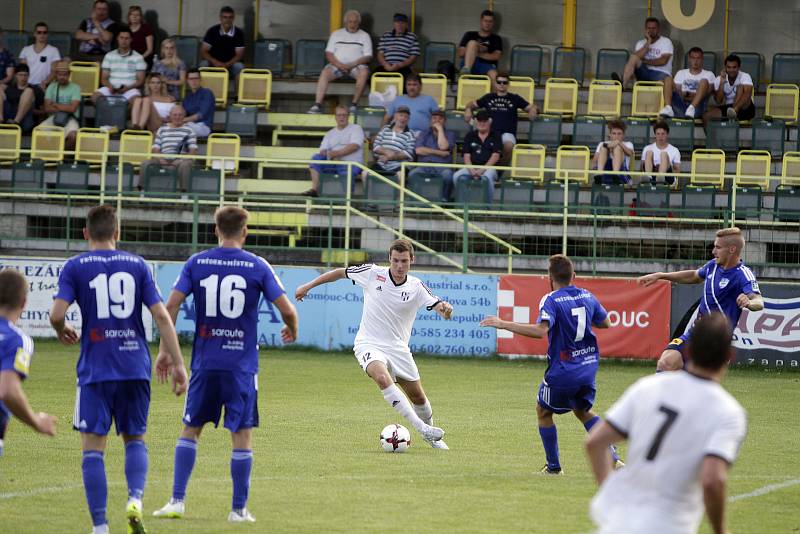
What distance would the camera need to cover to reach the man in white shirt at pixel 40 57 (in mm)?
25828

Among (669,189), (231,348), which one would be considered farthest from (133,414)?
(669,189)

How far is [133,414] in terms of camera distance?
23.5 feet

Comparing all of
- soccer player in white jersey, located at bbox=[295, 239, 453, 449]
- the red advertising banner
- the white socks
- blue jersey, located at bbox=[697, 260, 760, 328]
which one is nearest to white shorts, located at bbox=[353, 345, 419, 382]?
soccer player in white jersey, located at bbox=[295, 239, 453, 449]

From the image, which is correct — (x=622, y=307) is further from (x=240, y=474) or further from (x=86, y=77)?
(x=86, y=77)

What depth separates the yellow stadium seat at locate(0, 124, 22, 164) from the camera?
76.8 ft

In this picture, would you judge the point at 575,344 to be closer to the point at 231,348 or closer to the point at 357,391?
the point at 231,348

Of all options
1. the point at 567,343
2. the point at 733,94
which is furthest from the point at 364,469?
the point at 733,94

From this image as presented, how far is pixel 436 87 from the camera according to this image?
25.5 meters

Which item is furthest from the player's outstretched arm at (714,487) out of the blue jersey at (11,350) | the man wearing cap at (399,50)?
the man wearing cap at (399,50)

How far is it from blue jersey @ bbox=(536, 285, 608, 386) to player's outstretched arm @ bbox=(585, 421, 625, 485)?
464 centimetres

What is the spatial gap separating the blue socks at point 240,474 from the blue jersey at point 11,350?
186 cm

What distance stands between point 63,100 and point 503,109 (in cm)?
902

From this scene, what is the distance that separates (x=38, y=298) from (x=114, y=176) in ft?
11.7

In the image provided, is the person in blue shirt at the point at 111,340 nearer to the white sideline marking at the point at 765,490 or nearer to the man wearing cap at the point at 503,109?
the white sideline marking at the point at 765,490
